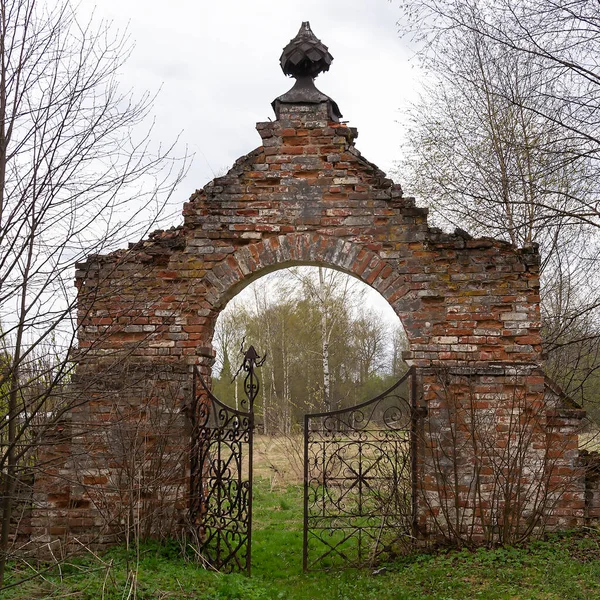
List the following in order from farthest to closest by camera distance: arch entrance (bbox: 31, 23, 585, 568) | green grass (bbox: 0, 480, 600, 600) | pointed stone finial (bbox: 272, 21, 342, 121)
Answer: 1. pointed stone finial (bbox: 272, 21, 342, 121)
2. arch entrance (bbox: 31, 23, 585, 568)
3. green grass (bbox: 0, 480, 600, 600)

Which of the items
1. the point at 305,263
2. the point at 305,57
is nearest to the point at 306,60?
the point at 305,57

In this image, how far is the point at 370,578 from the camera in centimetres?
600

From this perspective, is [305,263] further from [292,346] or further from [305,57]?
[292,346]

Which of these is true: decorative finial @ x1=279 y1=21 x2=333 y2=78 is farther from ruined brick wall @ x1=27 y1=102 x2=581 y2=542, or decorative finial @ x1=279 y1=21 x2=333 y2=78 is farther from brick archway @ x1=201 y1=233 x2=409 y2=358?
brick archway @ x1=201 y1=233 x2=409 y2=358

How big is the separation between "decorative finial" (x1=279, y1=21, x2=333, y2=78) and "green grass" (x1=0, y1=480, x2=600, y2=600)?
207 inches

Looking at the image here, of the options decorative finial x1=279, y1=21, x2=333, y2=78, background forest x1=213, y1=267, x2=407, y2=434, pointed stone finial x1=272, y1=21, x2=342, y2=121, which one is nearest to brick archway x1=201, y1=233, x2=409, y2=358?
pointed stone finial x1=272, y1=21, x2=342, y2=121

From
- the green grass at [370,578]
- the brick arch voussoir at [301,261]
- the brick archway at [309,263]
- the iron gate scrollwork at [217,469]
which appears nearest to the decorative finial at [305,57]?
the brick archway at [309,263]

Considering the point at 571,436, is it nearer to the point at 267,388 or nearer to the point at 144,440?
the point at 144,440

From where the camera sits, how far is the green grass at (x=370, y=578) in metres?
4.97

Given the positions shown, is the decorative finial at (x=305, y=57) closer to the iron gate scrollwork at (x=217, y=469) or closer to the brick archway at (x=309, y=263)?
the brick archway at (x=309, y=263)

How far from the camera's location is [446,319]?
640 cm

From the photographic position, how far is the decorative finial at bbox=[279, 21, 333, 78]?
23.6 feet

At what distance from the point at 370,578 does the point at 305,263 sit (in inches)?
125

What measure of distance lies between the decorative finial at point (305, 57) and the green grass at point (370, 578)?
526 centimetres
